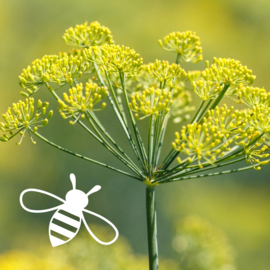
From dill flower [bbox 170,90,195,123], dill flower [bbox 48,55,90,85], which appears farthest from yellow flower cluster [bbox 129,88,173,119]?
dill flower [bbox 170,90,195,123]

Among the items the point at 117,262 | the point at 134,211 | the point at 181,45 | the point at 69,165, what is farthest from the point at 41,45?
the point at 181,45

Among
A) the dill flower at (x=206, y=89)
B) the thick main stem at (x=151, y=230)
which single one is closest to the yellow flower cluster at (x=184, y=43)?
the dill flower at (x=206, y=89)

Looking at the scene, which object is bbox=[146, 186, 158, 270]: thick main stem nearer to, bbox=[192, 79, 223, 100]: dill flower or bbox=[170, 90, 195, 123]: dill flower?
bbox=[192, 79, 223, 100]: dill flower

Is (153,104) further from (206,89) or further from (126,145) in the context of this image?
(126,145)

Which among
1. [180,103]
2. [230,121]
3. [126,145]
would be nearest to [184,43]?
[180,103]

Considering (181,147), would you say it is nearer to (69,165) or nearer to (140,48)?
(69,165)

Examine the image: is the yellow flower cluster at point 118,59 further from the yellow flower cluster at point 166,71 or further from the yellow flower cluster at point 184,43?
the yellow flower cluster at point 184,43
